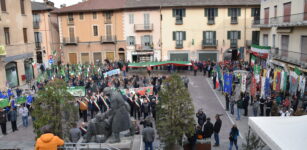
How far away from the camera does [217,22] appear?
3719cm

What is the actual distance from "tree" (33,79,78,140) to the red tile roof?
28.8 meters

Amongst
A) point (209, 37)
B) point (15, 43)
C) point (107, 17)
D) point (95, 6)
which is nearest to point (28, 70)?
point (15, 43)

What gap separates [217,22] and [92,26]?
1730 centimetres

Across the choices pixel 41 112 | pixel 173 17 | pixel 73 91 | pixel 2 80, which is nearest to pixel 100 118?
pixel 41 112

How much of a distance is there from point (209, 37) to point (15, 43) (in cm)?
2364

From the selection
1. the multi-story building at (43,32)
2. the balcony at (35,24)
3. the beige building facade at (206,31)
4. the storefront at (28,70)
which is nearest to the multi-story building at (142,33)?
the beige building facade at (206,31)

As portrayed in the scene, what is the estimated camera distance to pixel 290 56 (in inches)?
955

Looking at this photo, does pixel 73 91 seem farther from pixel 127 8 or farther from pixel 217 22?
pixel 217 22

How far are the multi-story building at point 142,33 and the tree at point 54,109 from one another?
2808 centimetres

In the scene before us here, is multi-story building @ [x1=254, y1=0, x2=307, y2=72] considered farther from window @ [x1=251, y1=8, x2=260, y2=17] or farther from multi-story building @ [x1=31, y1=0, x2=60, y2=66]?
multi-story building @ [x1=31, y1=0, x2=60, y2=66]

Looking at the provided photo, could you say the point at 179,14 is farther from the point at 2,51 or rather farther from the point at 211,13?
the point at 2,51

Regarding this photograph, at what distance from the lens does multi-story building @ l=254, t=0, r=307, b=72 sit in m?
22.3

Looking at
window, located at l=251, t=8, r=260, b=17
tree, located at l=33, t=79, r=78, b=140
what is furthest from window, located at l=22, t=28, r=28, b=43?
window, located at l=251, t=8, r=260, b=17

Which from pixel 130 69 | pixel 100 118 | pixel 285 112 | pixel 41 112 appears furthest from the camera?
pixel 130 69
